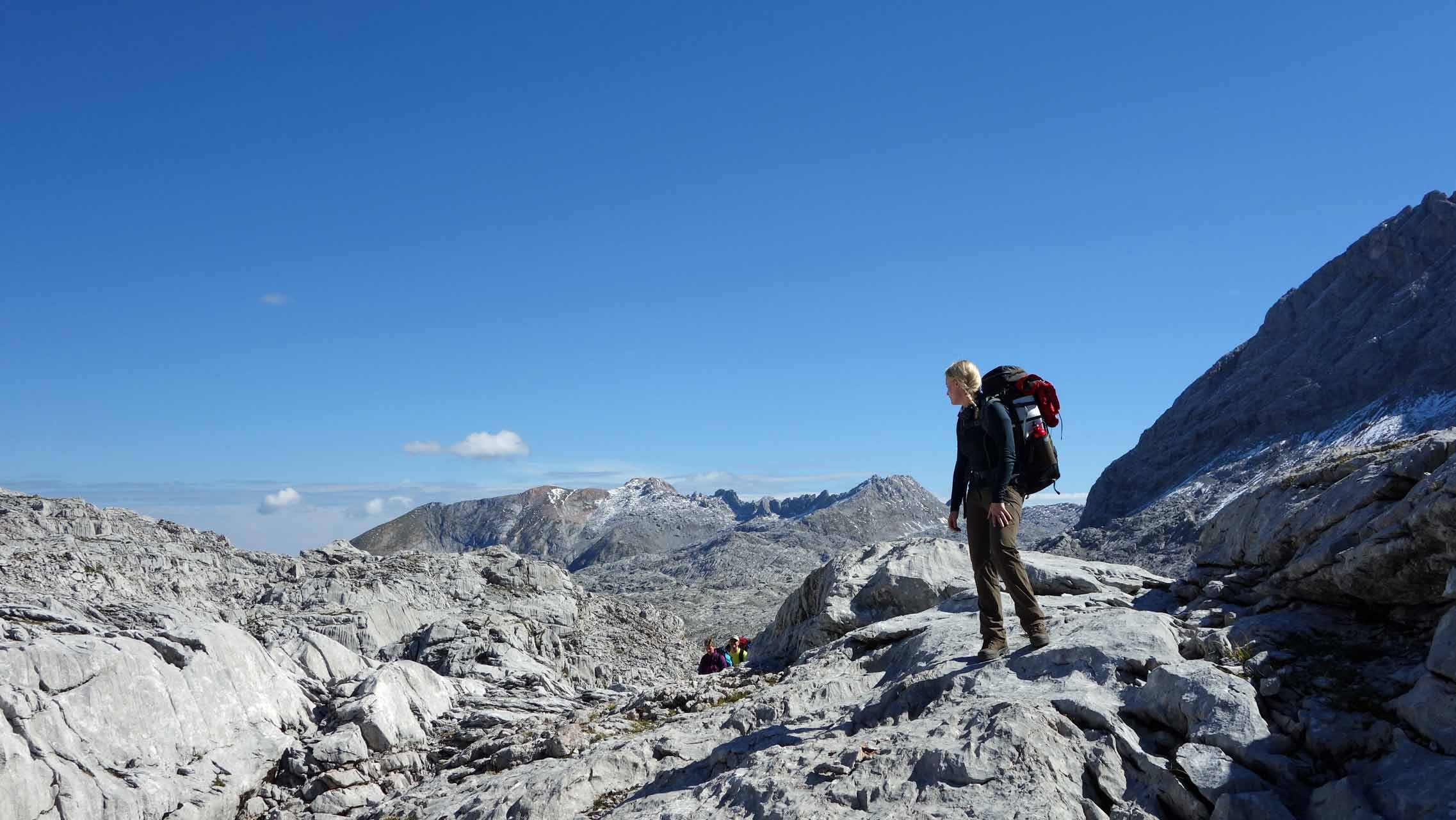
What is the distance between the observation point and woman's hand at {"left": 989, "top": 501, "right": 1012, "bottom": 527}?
9.77 m

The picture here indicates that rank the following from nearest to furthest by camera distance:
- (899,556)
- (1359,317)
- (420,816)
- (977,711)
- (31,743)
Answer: (977,711)
(420,816)
(31,743)
(899,556)
(1359,317)

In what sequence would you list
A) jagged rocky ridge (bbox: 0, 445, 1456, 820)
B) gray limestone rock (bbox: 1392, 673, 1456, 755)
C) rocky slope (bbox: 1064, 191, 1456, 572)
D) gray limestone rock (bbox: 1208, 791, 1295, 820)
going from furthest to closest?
rocky slope (bbox: 1064, 191, 1456, 572) < jagged rocky ridge (bbox: 0, 445, 1456, 820) < gray limestone rock (bbox: 1392, 673, 1456, 755) < gray limestone rock (bbox: 1208, 791, 1295, 820)

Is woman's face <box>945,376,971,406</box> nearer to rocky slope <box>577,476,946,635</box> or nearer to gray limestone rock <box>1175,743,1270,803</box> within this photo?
gray limestone rock <box>1175,743,1270,803</box>

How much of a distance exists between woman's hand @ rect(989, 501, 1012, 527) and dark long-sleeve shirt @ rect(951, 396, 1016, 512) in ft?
0.31

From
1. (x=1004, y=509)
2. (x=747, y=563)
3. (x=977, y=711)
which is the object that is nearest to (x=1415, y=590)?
(x=1004, y=509)

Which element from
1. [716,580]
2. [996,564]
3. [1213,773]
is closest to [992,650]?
[996,564]

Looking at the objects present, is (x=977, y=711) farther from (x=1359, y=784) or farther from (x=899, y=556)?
(x=899, y=556)

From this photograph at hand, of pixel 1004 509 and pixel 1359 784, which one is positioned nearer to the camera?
pixel 1359 784

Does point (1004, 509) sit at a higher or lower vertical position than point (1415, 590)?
higher

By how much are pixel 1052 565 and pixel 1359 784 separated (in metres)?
11.8

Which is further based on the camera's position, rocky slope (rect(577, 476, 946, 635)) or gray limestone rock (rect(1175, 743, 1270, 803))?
rocky slope (rect(577, 476, 946, 635))

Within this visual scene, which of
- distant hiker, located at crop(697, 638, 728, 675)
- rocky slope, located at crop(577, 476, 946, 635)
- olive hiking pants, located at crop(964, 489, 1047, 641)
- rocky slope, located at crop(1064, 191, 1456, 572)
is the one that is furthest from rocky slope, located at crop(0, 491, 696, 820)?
rocky slope, located at crop(1064, 191, 1456, 572)

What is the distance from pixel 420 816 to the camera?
12.1m

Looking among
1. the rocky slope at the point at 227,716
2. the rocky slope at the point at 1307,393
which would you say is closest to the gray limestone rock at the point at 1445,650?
the rocky slope at the point at 227,716
